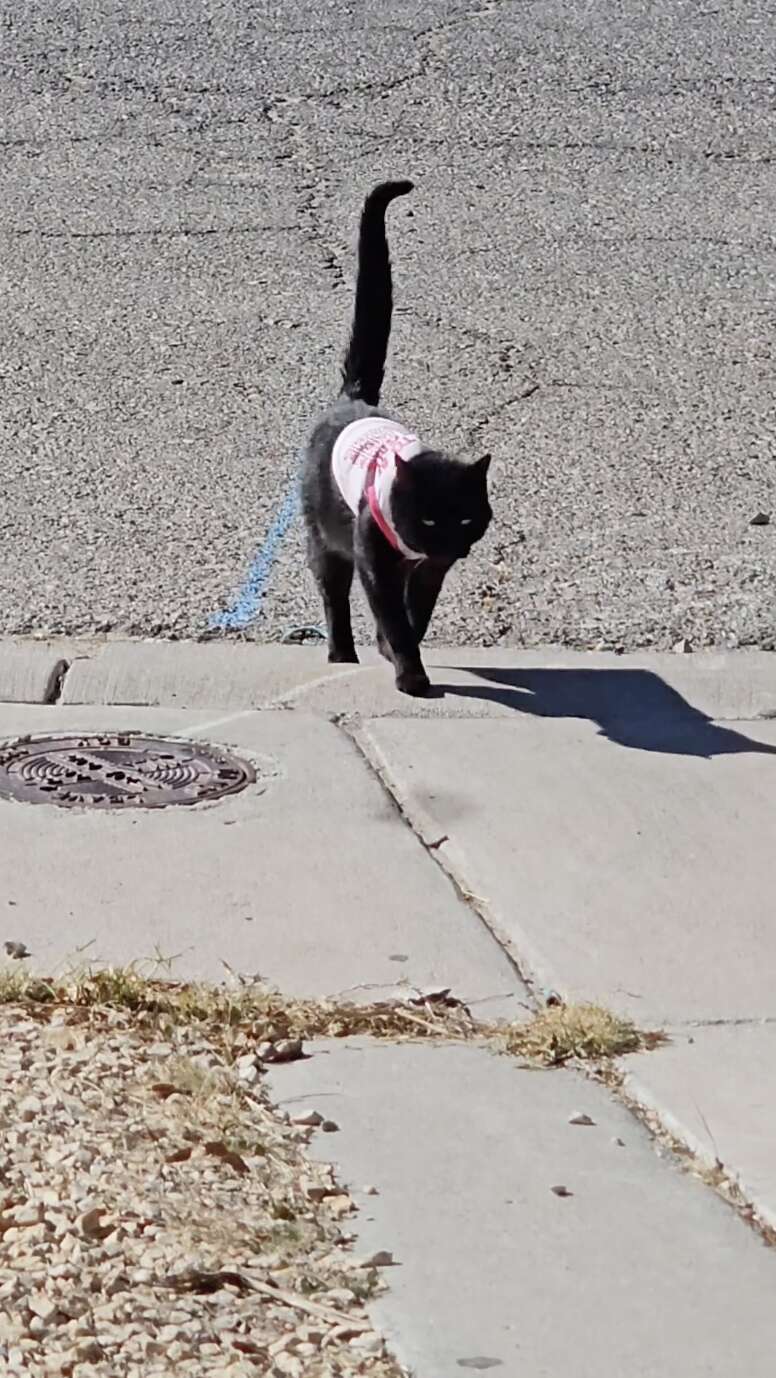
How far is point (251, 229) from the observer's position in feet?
29.6

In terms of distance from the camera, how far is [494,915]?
3740 millimetres

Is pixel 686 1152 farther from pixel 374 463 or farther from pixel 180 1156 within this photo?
pixel 374 463

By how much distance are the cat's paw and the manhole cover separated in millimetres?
619

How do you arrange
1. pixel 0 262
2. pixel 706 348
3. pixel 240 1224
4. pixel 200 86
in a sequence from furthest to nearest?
pixel 200 86
pixel 0 262
pixel 706 348
pixel 240 1224

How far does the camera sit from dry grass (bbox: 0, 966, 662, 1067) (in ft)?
10.4

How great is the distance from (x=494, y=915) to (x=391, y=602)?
1.53 m

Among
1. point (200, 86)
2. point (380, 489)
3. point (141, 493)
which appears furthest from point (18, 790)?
point (200, 86)

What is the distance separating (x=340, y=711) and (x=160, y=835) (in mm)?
1010

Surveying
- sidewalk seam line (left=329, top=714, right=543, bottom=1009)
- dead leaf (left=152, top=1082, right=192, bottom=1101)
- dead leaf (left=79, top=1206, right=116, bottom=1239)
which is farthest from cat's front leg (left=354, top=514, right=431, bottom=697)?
dead leaf (left=79, top=1206, right=116, bottom=1239)

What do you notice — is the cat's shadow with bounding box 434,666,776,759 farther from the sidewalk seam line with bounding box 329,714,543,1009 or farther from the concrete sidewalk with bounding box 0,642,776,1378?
the sidewalk seam line with bounding box 329,714,543,1009

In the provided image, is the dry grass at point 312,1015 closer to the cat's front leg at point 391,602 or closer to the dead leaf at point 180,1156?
the dead leaf at point 180,1156

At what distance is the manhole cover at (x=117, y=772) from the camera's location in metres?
4.30

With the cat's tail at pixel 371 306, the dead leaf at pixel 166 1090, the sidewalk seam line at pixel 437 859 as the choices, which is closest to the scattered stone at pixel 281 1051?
the dead leaf at pixel 166 1090

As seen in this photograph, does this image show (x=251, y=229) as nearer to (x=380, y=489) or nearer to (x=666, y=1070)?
(x=380, y=489)
